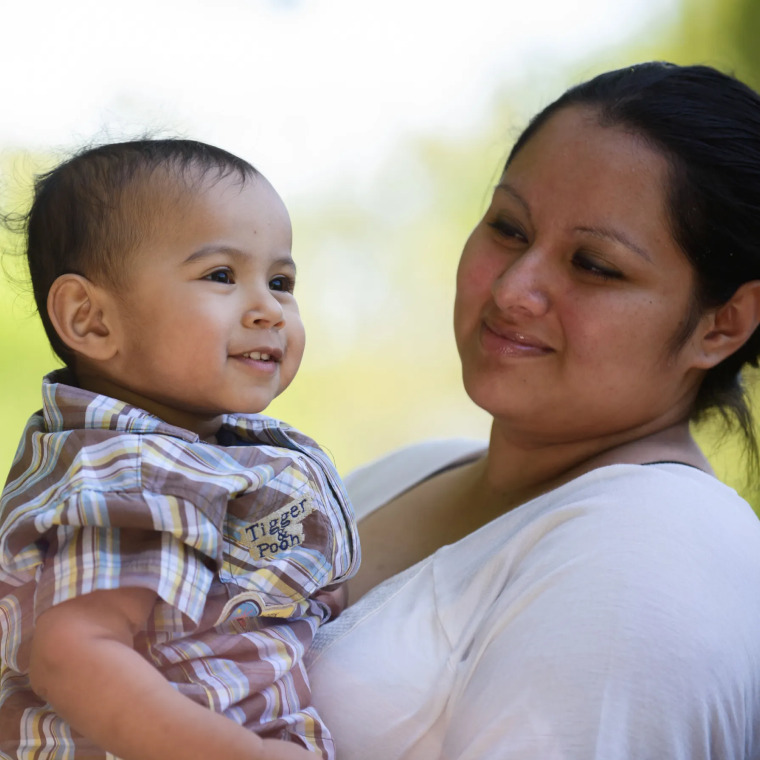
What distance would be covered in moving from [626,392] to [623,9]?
4.79 m

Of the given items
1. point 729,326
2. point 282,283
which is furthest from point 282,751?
point 729,326

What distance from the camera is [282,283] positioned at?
146 centimetres

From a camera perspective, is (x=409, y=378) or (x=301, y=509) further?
(x=409, y=378)

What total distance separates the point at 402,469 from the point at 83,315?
3.42ft

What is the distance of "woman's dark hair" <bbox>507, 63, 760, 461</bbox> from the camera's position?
1555 millimetres

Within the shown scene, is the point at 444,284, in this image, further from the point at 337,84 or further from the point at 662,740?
the point at 662,740

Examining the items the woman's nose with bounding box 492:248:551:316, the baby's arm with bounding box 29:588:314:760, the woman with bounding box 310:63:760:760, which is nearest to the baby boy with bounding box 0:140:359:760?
the baby's arm with bounding box 29:588:314:760

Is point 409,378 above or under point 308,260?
under

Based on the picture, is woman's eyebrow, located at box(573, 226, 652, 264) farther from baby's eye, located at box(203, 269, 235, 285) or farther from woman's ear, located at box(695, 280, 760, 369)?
baby's eye, located at box(203, 269, 235, 285)

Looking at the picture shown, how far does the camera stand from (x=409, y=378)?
5.45 m

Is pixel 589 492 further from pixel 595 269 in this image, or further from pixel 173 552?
pixel 173 552

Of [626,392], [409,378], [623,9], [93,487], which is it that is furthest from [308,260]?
[93,487]

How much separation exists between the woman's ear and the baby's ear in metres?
1.01

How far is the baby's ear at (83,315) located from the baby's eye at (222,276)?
0.47 ft
